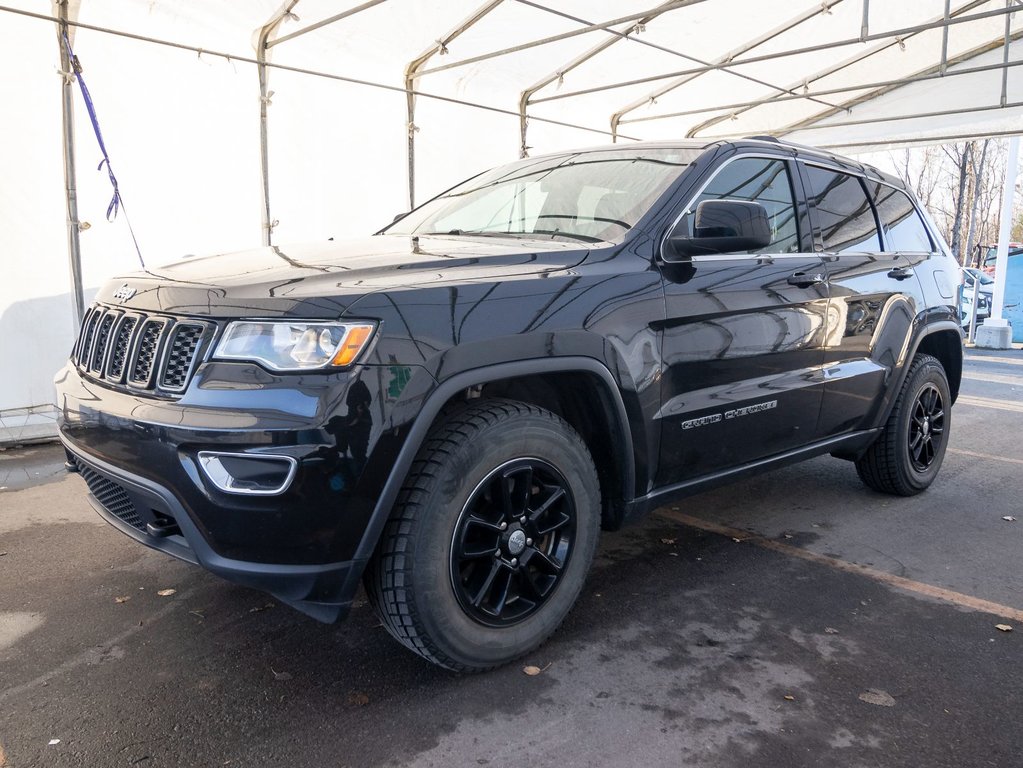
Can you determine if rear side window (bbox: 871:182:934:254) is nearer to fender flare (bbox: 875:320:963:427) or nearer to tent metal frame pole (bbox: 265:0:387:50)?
fender flare (bbox: 875:320:963:427)

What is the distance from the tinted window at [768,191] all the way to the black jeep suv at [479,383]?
0.04 feet

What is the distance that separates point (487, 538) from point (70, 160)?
197 inches

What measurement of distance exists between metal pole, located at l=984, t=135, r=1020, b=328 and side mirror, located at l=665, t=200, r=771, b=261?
13240 millimetres

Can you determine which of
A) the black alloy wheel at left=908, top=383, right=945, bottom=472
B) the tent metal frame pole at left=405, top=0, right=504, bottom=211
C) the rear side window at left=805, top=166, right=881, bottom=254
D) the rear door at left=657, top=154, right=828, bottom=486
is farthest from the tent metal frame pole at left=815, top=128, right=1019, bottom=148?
the rear door at left=657, top=154, right=828, bottom=486

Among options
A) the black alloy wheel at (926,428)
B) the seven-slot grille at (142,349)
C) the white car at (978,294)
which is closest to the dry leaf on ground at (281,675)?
the seven-slot grille at (142,349)

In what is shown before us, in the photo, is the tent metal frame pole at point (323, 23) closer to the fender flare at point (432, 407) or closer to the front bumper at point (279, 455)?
the fender flare at point (432, 407)

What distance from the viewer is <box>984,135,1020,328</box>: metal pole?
1411 centimetres

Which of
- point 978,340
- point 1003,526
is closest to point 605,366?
point 1003,526

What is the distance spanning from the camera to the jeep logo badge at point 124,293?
266 centimetres

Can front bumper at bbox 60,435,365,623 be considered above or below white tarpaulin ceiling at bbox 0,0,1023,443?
below

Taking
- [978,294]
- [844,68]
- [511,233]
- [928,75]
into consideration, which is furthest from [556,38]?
[978,294]

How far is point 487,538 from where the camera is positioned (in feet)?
8.57

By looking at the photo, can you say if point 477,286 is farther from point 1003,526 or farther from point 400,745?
point 1003,526

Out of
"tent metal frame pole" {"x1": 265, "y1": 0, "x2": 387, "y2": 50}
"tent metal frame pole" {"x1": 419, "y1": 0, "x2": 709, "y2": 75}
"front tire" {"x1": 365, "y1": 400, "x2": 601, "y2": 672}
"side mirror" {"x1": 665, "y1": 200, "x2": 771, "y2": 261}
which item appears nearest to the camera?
"front tire" {"x1": 365, "y1": 400, "x2": 601, "y2": 672}
